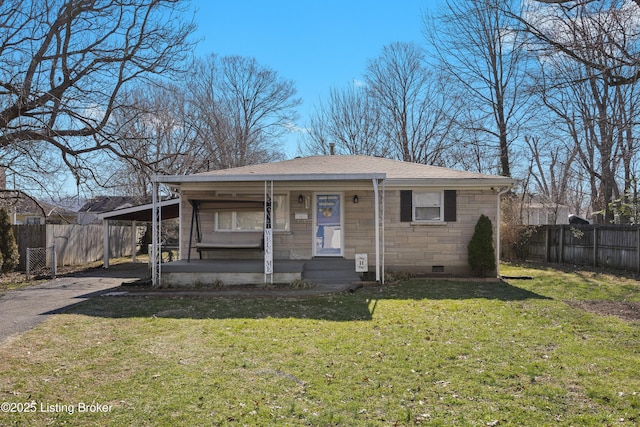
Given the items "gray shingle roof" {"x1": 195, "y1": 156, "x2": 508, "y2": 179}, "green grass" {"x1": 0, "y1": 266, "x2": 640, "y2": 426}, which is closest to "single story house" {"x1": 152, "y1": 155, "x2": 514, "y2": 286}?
"gray shingle roof" {"x1": 195, "y1": 156, "x2": 508, "y2": 179}

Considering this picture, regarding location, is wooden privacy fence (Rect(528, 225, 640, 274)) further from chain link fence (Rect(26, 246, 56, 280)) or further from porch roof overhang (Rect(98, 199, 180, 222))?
chain link fence (Rect(26, 246, 56, 280))

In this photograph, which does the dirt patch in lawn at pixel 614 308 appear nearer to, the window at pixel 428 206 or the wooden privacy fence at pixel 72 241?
the window at pixel 428 206

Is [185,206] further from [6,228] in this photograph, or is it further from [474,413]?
[474,413]

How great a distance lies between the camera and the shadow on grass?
7.76m

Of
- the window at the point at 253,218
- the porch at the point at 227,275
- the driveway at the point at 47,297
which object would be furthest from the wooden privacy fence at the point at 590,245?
the driveway at the point at 47,297

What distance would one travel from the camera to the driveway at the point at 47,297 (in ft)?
23.6

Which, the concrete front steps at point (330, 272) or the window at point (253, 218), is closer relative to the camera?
the concrete front steps at point (330, 272)

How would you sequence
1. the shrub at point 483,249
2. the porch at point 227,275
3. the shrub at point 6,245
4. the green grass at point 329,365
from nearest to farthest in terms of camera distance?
the green grass at point 329,365 → the porch at point 227,275 → the shrub at point 483,249 → the shrub at point 6,245

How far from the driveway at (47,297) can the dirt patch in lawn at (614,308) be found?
368 inches

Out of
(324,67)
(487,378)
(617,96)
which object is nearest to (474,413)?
(487,378)

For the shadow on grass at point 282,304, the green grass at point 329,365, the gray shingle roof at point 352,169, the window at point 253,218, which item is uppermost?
the gray shingle roof at point 352,169

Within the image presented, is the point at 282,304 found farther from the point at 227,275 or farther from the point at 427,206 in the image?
the point at 427,206

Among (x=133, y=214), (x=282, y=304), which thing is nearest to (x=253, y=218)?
(x=282, y=304)

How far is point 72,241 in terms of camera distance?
1775cm
